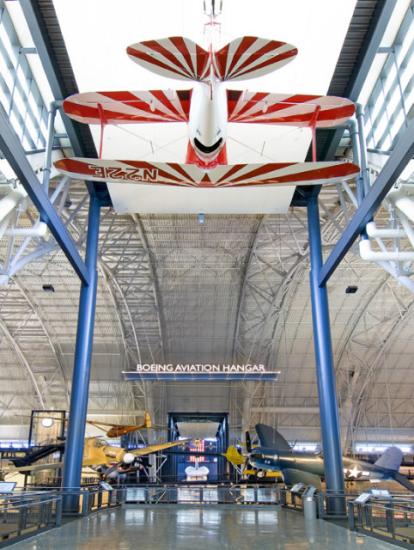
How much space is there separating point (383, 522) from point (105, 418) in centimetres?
3724

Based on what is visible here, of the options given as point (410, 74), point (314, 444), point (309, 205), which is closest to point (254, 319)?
point (314, 444)

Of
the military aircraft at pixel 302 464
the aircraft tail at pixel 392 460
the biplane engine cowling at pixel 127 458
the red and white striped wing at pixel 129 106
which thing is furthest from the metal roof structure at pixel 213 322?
the red and white striped wing at pixel 129 106

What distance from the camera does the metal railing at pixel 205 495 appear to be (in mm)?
16562

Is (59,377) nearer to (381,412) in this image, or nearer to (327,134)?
(381,412)

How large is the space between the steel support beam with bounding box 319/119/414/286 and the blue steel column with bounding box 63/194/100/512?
7.55 m

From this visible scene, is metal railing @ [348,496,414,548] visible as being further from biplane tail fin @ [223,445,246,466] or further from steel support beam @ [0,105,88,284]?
biplane tail fin @ [223,445,246,466]

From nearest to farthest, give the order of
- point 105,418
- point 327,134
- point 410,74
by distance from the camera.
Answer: point 410,74 < point 327,134 < point 105,418

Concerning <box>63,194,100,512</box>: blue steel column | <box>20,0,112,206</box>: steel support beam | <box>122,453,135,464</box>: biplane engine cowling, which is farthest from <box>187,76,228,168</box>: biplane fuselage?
<box>122,453,135,464</box>: biplane engine cowling

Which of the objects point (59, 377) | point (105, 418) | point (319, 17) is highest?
point (319, 17)

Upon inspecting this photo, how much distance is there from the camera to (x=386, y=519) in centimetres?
844

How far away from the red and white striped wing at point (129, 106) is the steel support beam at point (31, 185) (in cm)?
139

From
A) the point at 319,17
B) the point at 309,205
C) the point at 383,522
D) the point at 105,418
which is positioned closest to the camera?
the point at 383,522

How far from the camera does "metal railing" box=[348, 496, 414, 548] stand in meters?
7.71

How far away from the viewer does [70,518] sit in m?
12.2
